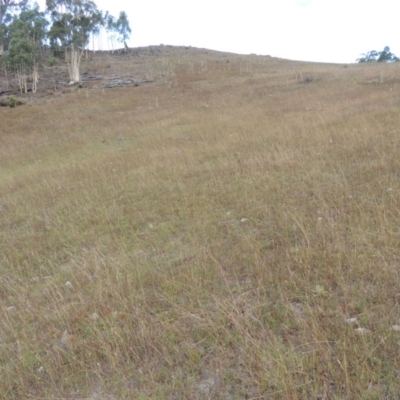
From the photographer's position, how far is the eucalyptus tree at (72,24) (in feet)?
111

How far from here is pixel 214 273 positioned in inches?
134

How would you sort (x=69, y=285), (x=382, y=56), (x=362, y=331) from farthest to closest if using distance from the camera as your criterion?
(x=382, y=56)
(x=69, y=285)
(x=362, y=331)

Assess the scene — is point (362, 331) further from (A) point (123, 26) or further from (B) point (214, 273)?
(A) point (123, 26)

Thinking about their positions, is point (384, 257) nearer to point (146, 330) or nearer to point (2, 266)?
point (146, 330)

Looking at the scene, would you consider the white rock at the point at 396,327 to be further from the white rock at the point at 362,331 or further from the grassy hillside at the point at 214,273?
the white rock at the point at 362,331

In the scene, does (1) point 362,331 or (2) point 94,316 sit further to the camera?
(2) point 94,316

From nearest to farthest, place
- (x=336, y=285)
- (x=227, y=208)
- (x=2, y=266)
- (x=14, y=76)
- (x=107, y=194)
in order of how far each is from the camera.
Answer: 1. (x=336, y=285)
2. (x=2, y=266)
3. (x=227, y=208)
4. (x=107, y=194)
5. (x=14, y=76)

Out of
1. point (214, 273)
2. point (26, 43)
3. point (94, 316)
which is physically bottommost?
point (94, 316)

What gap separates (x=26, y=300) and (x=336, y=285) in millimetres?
3103

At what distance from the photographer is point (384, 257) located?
3.09 metres

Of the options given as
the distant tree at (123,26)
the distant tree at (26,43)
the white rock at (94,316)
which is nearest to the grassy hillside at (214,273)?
the white rock at (94,316)

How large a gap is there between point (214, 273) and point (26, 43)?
35677 mm

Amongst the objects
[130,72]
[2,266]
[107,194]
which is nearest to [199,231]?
[2,266]

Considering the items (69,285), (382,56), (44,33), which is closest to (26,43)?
(44,33)
